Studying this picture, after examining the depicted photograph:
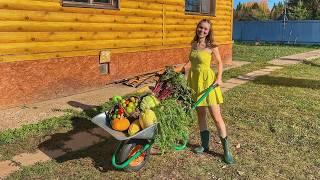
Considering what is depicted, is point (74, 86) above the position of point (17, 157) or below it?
above

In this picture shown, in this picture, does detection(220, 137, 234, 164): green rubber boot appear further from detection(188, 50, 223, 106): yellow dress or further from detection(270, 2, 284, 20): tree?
detection(270, 2, 284, 20): tree

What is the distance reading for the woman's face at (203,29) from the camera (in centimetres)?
499

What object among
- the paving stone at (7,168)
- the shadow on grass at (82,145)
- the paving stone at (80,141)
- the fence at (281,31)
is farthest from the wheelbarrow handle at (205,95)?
the fence at (281,31)

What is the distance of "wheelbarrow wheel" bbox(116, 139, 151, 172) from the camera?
4.59 meters

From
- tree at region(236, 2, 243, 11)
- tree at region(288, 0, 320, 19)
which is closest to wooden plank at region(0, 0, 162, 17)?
tree at region(288, 0, 320, 19)

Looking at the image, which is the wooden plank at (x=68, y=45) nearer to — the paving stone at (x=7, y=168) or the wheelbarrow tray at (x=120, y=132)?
the paving stone at (x=7, y=168)

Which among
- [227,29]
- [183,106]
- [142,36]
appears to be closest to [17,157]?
[183,106]

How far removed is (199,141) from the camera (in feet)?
19.8

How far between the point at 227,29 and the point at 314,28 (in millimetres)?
18286

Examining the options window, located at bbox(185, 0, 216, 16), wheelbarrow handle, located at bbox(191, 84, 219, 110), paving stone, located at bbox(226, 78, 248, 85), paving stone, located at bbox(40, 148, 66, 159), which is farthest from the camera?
window, located at bbox(185, 0, 216, 16)

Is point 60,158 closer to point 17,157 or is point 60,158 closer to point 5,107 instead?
point 17,157

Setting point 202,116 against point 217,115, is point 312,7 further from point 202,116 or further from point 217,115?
point 217,115

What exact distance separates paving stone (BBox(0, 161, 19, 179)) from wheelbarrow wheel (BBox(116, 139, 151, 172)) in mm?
1341

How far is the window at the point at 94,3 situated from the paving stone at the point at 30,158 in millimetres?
4017
